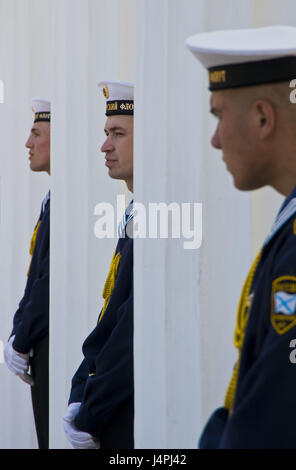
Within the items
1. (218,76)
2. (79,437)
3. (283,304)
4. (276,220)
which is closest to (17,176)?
(79,437)

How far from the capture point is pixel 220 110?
195 centimetres

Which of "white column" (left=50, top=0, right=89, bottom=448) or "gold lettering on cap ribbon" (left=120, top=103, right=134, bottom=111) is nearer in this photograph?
"gold lettering on cap ribbon" (left=120, top=103, right=134, bottom=111)

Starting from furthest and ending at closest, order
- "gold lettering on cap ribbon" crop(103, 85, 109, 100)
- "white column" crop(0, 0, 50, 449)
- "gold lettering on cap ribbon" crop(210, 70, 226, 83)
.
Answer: "white column" crop(0, 0, 50, 449), "gold lettering on cap ribbon" crop(103, 85, 109, 100), "gold lettering on cap ribbon" crop(210, 70, 226, 83)

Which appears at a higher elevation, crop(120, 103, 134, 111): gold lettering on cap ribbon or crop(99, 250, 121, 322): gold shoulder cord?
crop(120, 103, 134, 111): gold lettering on cap ribbon

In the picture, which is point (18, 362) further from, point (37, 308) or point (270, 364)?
point (270, 364)

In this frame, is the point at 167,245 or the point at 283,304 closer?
the point at 283,304

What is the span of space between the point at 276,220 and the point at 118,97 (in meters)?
2.13

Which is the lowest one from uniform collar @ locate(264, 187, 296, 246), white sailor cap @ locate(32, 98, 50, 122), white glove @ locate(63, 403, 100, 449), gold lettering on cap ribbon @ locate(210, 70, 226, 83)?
white glove @ locate(63, 403, 100, 449)

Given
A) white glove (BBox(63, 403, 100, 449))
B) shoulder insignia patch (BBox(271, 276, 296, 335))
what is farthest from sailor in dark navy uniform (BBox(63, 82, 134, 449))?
shoulder insignia patch (BBox(271, 276, 296, 335))

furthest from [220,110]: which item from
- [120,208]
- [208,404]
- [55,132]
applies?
[55,132]

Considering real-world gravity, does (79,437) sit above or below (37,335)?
below

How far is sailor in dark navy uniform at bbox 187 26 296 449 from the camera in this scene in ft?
5.64

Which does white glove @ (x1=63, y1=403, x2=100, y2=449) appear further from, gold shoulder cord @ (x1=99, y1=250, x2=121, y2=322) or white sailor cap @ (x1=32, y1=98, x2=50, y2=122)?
white sailor cap @ (x1=32, y1=98, x2=50, y2=122)

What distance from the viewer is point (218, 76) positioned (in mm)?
1967
